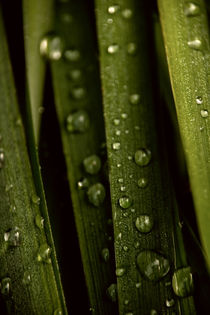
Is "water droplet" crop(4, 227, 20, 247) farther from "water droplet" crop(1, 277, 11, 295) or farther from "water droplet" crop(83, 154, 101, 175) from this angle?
"water droplet" crop(83, 154, 101, 175)

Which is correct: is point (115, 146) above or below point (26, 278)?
above

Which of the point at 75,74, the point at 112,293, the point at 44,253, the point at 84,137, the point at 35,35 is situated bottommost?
the point at 112,293

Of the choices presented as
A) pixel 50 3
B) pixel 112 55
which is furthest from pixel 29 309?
pixel 50 3

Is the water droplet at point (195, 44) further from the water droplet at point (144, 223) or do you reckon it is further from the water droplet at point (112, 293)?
the water droplet at point (112, 293)

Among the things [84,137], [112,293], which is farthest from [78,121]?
[112,293]

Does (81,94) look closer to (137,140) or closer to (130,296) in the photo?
(137,140)

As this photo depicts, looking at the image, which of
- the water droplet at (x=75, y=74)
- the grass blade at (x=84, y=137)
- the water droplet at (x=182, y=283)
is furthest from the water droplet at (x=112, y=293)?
the water droplet at (x=75, y=74)

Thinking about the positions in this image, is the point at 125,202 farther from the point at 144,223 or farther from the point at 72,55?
the point at 72,55
